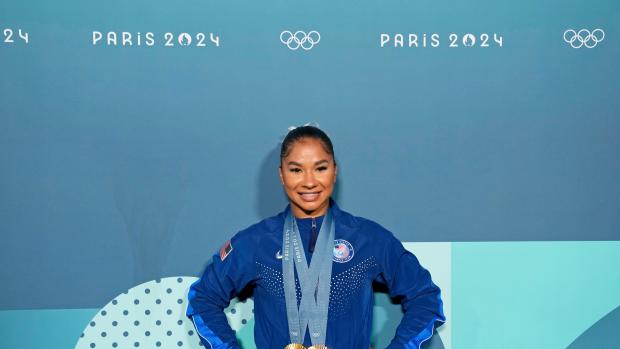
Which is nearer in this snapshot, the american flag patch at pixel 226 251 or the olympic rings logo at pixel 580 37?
the american flag patch at pixel 226 251

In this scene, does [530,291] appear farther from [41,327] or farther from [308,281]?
[41,327]

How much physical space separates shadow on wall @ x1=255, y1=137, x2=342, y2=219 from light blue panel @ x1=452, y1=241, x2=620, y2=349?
60cm

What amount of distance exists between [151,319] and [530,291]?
4.68 feet

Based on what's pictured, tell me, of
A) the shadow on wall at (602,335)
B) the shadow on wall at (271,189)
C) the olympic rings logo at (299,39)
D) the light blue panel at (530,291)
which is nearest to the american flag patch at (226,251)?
the shadow on wall at (271,189)

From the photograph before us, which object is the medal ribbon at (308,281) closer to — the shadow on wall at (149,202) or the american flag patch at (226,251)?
the american flag patch at (226,251)

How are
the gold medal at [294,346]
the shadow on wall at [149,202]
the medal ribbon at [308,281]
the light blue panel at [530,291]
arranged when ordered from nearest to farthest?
the gold medal at [294,346] → the medal ribbon at [308,281] → the shadow on wall at [149,202] → the light blue panel at [530,291]

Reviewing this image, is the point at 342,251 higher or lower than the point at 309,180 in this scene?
lower

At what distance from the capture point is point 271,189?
2811mm

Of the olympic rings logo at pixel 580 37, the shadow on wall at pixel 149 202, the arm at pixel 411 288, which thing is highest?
the olympic rings logo at pixel 580 37

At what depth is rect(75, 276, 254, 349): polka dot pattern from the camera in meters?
2.81

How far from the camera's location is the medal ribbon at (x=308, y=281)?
2.42 m

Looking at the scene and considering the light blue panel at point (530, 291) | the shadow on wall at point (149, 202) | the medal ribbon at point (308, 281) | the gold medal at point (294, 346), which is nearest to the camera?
the gold medal at point (294, 346)

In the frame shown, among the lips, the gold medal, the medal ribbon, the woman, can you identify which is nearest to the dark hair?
the woman

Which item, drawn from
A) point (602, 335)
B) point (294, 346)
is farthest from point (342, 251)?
A: point (602, 335)
